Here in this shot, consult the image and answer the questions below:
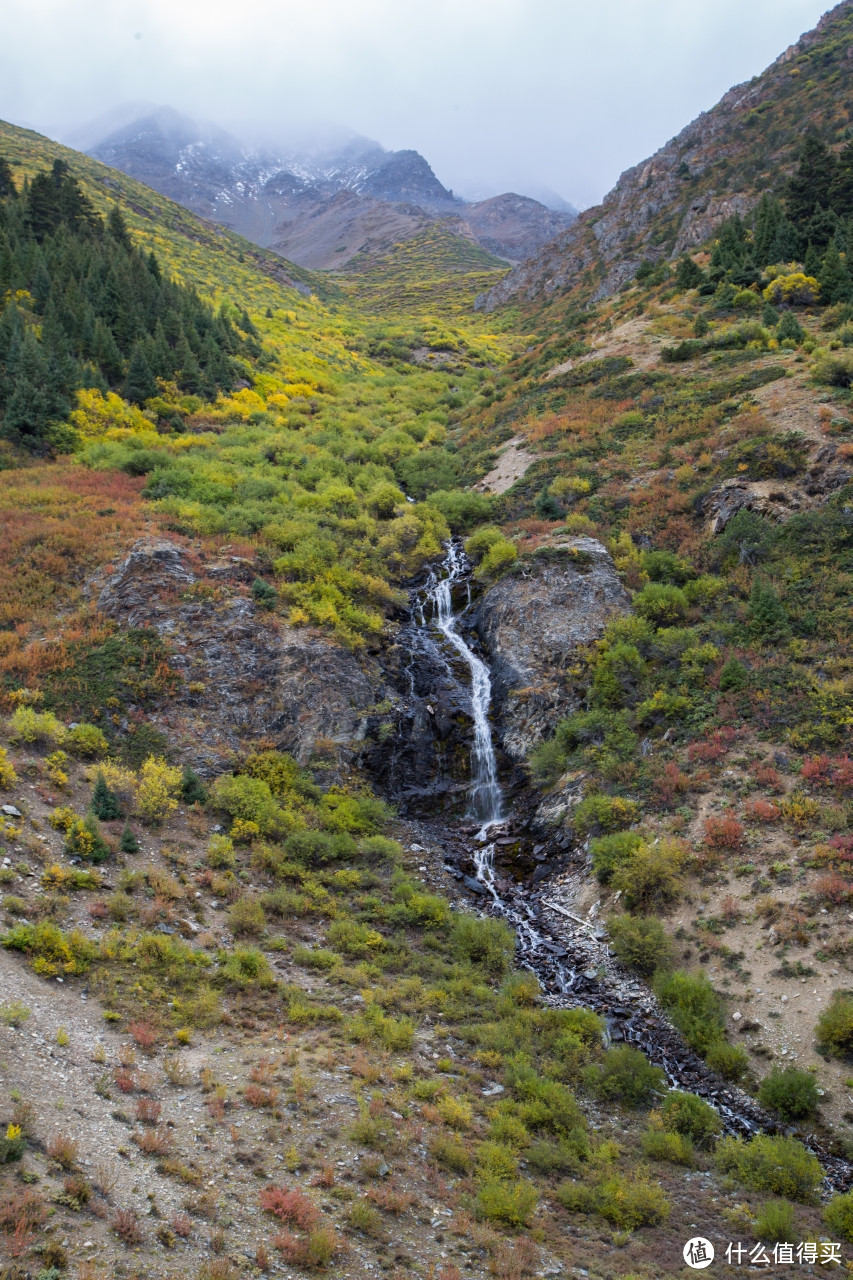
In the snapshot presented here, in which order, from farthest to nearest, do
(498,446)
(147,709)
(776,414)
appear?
(498,446)
(776,414)
(147,709)

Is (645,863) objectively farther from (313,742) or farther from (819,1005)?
(313,742)

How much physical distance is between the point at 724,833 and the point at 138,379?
121ft

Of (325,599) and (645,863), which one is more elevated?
(325,599)

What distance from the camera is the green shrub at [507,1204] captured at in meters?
8.80

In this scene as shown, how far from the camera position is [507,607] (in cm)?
2552

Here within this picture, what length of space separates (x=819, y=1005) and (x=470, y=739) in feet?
40.9

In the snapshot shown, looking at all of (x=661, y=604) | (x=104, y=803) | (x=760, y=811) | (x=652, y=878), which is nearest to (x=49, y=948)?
(x=104, y=803)

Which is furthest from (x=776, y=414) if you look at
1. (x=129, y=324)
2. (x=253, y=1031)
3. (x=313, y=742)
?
(x=129, y=324)

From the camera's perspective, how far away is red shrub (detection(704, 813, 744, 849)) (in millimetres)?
15508

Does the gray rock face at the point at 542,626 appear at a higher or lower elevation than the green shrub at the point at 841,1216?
higher

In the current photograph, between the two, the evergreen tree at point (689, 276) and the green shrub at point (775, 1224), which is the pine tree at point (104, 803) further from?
the evergreen tree at point (689, 276)

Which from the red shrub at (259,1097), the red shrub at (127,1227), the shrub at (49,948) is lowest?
the red shrub at (259,1097)

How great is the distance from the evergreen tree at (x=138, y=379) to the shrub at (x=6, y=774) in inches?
1113

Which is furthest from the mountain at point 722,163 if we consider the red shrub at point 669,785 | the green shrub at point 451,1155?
the green shrub at point 451,1155
